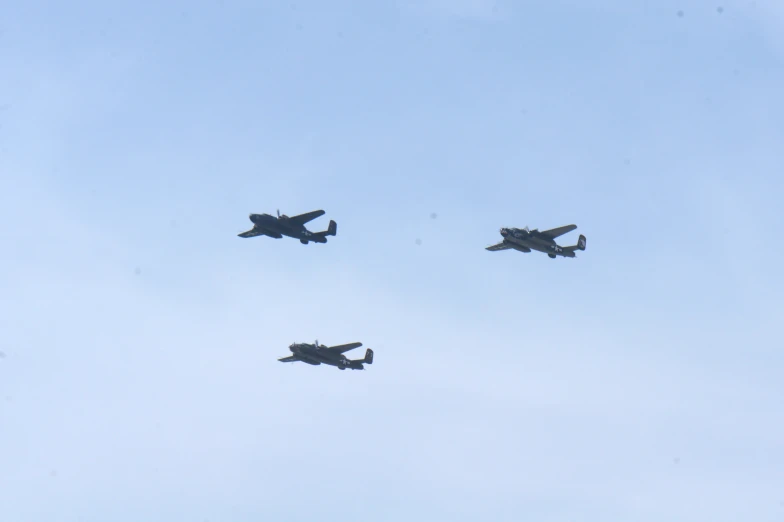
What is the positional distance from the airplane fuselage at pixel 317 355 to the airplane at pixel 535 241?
25236 mm

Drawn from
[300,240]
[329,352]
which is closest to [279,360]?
[329,352]

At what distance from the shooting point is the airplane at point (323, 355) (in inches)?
5650

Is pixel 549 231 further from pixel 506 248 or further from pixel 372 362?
pixel 372 362

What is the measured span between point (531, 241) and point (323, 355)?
31.9 meters

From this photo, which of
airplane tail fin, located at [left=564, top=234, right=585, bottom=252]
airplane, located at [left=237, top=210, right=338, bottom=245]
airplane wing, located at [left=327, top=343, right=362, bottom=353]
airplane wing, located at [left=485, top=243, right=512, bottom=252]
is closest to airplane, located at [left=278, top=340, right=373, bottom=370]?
airplane wing, located at [left=327, top=343, right=362, bottom=353]

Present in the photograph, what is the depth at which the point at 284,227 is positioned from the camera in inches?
5787

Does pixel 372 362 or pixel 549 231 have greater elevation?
pixel 549 231

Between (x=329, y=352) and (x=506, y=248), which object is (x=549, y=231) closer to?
(x=506, y=248)

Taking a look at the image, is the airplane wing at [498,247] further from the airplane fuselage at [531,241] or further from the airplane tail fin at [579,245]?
the airplane tail fin at [579,245]

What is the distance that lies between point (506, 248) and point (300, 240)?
2832 centimetres

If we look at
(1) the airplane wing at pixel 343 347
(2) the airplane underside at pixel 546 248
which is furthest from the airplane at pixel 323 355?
(2) the airplane underside at pixel 546 248

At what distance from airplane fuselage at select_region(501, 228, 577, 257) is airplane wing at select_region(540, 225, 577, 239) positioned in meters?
0.57

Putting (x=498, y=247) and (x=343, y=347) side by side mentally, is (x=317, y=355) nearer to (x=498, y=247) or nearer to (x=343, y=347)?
(x=343, y=347)

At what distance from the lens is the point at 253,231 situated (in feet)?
484
